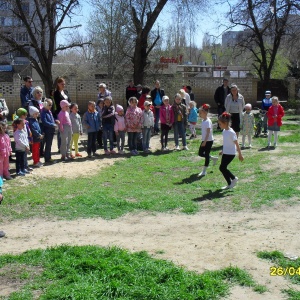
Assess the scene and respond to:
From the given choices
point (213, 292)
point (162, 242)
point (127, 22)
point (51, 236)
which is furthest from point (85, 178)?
point (127, 22)

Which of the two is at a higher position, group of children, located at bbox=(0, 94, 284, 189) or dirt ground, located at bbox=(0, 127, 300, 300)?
group of children, located at bbox=(0, 94, 284, 189)

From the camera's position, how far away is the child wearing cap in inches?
504

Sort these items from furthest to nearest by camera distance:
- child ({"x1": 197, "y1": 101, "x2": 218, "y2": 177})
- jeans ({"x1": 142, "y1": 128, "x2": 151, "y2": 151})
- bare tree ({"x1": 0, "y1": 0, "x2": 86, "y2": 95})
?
bare tree ({"x1": 0, "y1": 0, "x2": 86, "y2": 95}) → jeans ({"x1": 142, "y1": 128, "x2": 151, "y2": 151}) → child ({"x1": 197, "y1": 101, "x2": 218, "y2": 177})

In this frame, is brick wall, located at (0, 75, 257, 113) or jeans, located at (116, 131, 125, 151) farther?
brick wall, located at (0, 75, 257, 113)

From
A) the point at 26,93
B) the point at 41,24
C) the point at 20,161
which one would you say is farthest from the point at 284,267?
the point at 41,24

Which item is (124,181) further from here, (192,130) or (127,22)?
(127,22)

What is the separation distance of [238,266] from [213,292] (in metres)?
0.83

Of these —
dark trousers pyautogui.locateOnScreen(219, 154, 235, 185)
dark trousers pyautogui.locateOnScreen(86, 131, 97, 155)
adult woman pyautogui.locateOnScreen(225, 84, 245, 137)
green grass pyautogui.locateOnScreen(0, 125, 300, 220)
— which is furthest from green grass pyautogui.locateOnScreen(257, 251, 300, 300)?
adult woman pyautogui.locateOnScreen(225, 84, 245, 137)

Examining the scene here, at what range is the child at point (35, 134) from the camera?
39.0 ft

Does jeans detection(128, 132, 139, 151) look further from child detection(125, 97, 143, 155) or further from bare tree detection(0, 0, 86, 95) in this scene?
bare tree detection(0, 0, 86, 95)

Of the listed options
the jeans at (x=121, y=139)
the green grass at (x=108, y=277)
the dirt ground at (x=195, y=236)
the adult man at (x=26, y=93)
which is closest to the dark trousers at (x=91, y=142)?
the jeans at (x=121, y=139)

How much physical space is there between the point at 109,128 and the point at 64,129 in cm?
154

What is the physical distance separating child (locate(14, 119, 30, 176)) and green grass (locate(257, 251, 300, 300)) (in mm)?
6353

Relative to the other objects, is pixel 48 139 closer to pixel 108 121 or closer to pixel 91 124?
pixel 91 124
